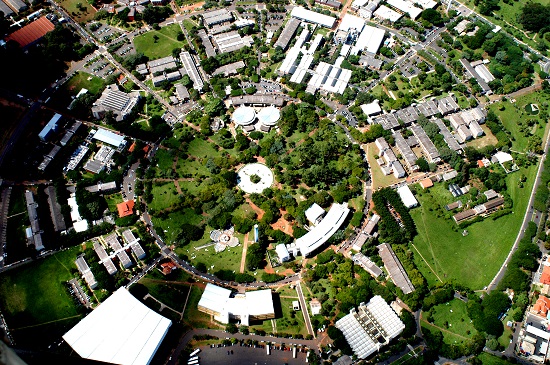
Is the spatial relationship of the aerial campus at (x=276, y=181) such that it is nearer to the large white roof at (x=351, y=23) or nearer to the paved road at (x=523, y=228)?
the paved road at (x=523, y=228)

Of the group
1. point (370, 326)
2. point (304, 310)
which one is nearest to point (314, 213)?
point (304, 310)

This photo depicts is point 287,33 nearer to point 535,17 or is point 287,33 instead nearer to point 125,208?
point 125,208

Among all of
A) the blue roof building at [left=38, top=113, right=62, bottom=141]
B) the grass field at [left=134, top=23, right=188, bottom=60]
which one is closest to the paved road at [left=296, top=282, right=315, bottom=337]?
the blue roof building at [left=38, top=113, right=62, bottom=141]

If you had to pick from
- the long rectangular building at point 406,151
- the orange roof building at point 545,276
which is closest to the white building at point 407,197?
the long rectangular building at point 406,151

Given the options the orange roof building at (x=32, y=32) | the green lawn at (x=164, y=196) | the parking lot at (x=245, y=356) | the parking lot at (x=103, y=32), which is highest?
the orange roof building at (x=32, y=32)

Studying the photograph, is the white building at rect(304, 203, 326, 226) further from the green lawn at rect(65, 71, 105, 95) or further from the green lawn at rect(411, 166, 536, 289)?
the green lawn at rect(65, 71, 105, 95)

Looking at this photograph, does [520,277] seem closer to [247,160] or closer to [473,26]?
[247,160]

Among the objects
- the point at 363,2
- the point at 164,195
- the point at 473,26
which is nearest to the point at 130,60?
the point at 164,195
